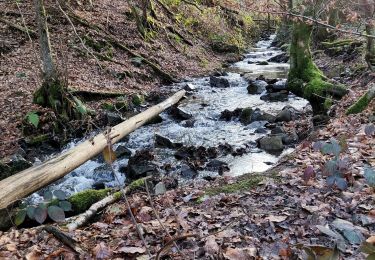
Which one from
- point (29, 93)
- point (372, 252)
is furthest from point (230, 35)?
point (372, 252)

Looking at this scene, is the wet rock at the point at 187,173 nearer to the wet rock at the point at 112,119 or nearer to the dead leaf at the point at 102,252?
the wet rock at the point at 112,119

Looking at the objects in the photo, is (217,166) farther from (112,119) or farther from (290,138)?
(112,119)

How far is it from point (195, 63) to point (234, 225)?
16.0 m

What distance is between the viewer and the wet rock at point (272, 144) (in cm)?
845

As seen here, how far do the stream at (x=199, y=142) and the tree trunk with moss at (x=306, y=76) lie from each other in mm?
1311

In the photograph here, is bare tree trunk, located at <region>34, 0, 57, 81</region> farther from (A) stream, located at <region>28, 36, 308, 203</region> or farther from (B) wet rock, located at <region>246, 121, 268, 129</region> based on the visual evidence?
(B) wet rock, located at <region>246, 121, 268, 129</region>

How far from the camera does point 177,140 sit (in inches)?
374

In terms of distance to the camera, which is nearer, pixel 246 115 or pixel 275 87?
pixel 246 115

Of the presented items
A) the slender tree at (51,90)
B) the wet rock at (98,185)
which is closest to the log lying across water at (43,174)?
the wet rock at (98,185)

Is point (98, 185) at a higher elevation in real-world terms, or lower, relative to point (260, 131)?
higher

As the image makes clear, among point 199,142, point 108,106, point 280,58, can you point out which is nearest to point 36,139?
point 108,106

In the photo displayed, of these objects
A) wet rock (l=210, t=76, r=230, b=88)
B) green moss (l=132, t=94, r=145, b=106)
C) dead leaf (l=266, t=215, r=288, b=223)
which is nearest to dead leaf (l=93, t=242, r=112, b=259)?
dead leaf (l=266, t=215, r=288, b=223)

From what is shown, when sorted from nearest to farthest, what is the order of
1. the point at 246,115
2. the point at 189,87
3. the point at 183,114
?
the point at 246,115, the point at 183,114, the point at 189,87

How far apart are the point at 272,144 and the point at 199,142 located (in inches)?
74.6
